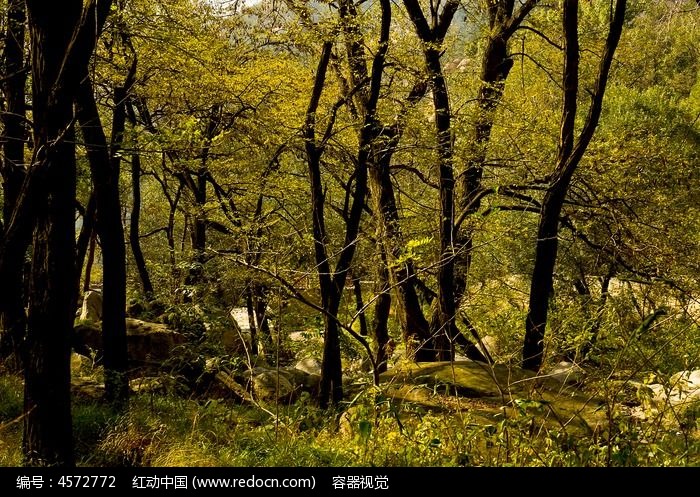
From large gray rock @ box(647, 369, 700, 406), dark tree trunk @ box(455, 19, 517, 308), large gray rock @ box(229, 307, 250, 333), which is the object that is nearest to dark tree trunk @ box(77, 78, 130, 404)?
large gray rock @ box(229, 307, 250, 333)

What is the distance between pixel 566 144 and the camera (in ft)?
28.4

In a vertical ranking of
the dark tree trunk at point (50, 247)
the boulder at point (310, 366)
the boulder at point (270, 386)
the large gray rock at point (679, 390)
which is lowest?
the boulder at point (310, 366)

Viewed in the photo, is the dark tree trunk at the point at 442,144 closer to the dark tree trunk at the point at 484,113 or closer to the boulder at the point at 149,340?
the dark tree trunk at the point at 484,113

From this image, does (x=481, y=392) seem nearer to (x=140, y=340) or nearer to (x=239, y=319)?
(x=140, y=340)

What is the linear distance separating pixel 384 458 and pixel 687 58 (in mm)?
46845

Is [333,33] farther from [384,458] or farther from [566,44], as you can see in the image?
[384,458]

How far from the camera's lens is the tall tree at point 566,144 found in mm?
8133

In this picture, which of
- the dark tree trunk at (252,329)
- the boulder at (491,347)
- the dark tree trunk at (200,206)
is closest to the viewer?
the boulder at (491,347)

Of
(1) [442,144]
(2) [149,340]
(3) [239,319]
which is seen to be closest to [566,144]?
(1) [442,144]

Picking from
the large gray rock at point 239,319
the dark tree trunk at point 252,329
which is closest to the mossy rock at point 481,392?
the large gray rock at point 239,319

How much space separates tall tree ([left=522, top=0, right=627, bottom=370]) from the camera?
8.13m

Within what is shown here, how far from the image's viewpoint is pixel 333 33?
8359mm
